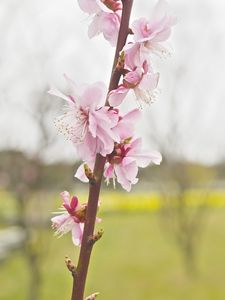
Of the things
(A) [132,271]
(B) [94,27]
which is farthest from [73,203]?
(A) [132,271]

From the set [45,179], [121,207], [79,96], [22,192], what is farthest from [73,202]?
[121,207]

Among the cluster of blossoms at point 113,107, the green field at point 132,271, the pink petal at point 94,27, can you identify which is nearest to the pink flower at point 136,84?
the cluster of blossoms at point 113,107

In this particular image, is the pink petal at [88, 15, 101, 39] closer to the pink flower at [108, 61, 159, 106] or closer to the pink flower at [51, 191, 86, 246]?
the pink flower at [108, 61, 159, 106]

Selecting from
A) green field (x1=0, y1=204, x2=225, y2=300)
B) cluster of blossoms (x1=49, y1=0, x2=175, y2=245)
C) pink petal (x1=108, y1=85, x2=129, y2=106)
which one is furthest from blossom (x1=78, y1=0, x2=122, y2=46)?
green field (x1=0, y1=204, x2=225, y2=300)

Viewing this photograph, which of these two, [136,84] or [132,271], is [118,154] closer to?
[136,84]

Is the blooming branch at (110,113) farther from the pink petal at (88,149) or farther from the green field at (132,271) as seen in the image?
the green field at (132,271)
